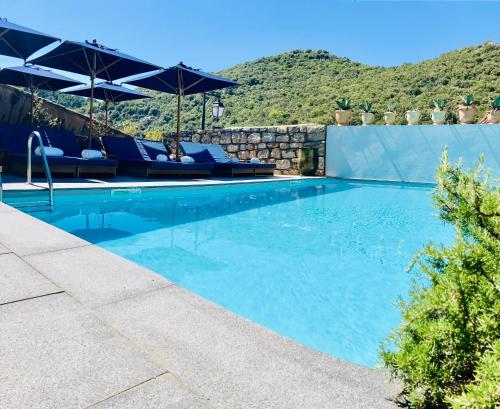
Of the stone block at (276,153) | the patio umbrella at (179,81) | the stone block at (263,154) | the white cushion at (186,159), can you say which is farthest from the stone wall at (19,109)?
the stone block at (276,153)

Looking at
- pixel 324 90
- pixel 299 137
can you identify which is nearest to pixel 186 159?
pixel 299 137

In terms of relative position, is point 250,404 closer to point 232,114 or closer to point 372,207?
point 372,207

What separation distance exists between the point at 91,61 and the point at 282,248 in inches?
303

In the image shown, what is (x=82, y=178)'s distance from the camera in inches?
317

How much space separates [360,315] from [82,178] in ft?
24.0

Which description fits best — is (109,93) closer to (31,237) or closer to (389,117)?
(389,117)

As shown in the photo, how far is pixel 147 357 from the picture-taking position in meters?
1.27

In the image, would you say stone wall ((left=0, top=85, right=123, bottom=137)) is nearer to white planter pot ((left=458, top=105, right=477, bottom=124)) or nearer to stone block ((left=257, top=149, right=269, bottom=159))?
stone block ((left=257, top=149, right=269, bottom=159))

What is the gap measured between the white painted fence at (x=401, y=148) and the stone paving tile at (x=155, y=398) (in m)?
12.0

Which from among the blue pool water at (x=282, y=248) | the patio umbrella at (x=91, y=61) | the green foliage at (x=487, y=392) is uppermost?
the patio umbrella at (x=91, y=61)

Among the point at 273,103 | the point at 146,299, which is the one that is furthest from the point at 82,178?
the point at 273,103

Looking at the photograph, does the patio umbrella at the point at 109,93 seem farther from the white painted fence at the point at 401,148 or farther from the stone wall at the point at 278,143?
the white painted fence at the point at 401,148

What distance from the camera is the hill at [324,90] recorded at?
2582 cm

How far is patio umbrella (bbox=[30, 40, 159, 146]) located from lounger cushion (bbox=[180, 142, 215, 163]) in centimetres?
252
